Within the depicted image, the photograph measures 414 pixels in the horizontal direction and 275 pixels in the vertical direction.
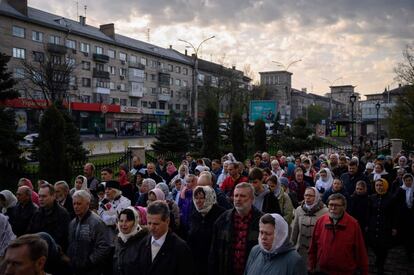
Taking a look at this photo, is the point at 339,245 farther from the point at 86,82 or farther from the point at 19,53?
the point at 86,82

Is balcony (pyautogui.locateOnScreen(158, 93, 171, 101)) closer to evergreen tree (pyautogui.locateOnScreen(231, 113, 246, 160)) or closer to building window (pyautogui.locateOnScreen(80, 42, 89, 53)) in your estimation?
building window (pyautogui.locateOnScreen(80, 42, 89, 53))

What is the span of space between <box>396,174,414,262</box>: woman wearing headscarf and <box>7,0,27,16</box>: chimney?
50.3 m

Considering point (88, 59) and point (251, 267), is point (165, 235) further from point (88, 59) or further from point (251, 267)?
point (88, 59)

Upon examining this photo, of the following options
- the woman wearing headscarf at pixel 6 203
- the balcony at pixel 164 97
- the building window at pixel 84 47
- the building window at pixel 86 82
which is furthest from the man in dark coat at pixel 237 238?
the balcony at pixel 164 97

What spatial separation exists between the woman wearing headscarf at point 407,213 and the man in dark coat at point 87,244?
5717mm

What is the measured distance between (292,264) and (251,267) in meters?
0.48

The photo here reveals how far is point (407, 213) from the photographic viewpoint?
7.98m

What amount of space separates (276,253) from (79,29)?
58.6 meters

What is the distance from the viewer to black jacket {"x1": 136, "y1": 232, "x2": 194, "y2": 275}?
12.6 ft

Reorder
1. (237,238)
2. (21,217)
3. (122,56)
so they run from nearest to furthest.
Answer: (237,238) < (21,217) < (122,56)

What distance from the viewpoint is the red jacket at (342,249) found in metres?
4.72

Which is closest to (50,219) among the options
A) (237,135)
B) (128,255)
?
(128,255)

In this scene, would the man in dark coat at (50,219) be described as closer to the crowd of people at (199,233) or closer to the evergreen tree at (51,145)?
the crowd of people at (199,233)

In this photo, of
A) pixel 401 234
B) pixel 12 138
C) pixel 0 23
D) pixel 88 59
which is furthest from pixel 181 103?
pixel 401 234
